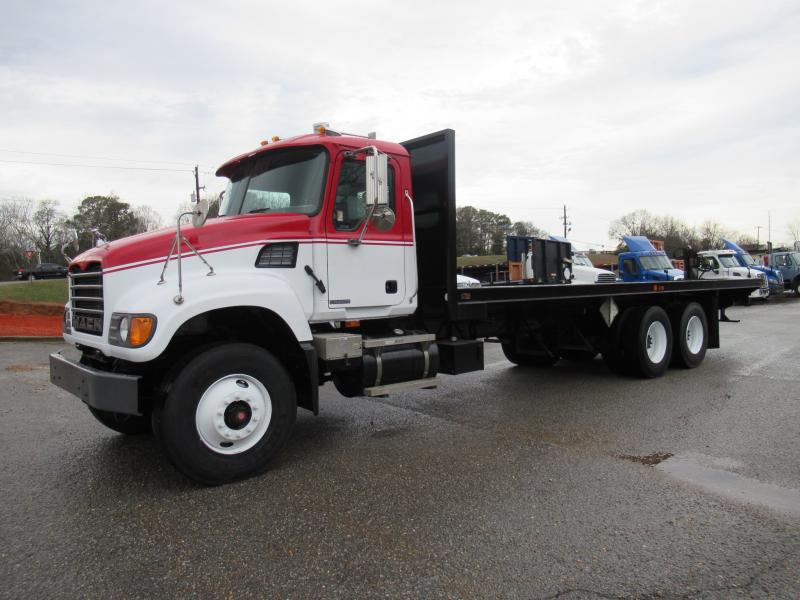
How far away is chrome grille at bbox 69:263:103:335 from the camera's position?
4.28 m

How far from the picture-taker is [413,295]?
18.3 ft

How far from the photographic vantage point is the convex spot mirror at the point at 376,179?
4.46m

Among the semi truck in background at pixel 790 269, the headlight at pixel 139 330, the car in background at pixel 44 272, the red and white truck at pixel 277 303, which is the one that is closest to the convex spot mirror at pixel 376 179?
the red and white truck at pixel 277 303

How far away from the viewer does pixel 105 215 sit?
54.8m

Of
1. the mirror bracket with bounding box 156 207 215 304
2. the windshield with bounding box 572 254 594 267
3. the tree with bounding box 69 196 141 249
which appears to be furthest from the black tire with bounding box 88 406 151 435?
the tree with bounding box 69 196 141 249

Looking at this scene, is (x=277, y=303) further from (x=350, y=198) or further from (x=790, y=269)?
(x=790, y=269)

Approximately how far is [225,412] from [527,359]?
239 inches

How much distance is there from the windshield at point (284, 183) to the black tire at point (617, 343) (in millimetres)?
5122

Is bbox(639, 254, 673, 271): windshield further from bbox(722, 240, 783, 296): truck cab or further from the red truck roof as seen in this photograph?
the red truck roof

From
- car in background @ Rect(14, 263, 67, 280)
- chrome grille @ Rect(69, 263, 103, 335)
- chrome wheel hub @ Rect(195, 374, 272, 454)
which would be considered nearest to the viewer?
chrome wheel hub @ Rect(195, 374, 272, 454)

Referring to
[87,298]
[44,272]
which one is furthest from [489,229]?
[87,298]

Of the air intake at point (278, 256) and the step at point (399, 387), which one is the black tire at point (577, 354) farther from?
the air intake at point (278, 256)

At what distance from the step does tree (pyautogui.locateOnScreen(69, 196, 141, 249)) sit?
49.7m

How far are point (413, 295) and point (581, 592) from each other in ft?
10.8
